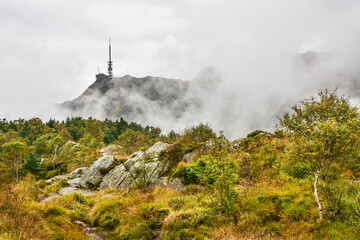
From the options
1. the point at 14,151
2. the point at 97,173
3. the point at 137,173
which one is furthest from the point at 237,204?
the point at 14,151

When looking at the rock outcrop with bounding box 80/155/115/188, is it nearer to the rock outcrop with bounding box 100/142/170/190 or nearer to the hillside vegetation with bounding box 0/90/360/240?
the rock outcrop with bounding box 100/142/170/190

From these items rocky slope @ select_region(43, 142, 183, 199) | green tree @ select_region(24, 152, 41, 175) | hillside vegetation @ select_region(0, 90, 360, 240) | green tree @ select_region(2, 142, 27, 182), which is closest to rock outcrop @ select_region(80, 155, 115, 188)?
rocky slope @ select_region(43, 142, 183, 199)

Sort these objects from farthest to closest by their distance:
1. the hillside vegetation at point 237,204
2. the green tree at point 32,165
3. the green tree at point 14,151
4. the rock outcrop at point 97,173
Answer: the green tree at point 32,165 < the green tree at point 14,151 < the rock outcrop at point 97,173 < the hillside vegetation at point 237,204

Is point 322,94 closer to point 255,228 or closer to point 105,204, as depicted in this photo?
point 255,228

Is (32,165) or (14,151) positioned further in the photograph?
(32,165)

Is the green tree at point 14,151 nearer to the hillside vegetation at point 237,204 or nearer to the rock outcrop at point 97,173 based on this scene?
the rock outcrop at point 97,173

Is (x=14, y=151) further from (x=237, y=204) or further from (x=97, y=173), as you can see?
(x=237, y=204)

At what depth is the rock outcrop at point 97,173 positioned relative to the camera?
20484 mm

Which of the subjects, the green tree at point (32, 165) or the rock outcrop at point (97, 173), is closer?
the rock outcrop at point (97, 173)

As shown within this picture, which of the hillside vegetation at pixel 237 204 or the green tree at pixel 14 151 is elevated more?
the green tree at pixel 14 151

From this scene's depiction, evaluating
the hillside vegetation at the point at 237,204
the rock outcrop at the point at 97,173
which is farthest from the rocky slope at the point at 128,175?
the hillside vegetation at the point at 237,204

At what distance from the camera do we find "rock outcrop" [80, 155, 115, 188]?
2048cm

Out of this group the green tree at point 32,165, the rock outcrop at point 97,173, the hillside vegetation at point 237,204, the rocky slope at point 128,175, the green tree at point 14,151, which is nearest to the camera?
the hillside vegetation at point 237,204

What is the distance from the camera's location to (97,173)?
21.1 m
